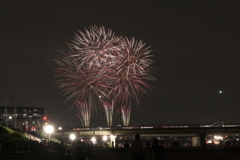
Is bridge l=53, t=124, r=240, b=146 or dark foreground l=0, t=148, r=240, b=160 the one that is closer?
dark foreground l=0, t=148, r=240, b=160

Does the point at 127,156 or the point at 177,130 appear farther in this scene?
the point at 177,130

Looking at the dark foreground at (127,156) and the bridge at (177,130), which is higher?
the bridge at (177,130)

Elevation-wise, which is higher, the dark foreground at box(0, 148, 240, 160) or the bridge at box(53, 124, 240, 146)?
the bridge at box(53, 124, 240, 146)

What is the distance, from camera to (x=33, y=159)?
3862cm

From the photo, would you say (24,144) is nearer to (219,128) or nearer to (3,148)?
(3,148)

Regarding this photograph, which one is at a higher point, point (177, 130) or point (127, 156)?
point (177, 130)

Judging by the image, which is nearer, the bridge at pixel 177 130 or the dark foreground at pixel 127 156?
the dark foreground at pixel 127 156

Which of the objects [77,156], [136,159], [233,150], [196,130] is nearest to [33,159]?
[77,156]

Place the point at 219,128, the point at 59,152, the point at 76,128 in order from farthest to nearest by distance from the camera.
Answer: the point at 76,128 < the point at 219,128 < the point at 59,152

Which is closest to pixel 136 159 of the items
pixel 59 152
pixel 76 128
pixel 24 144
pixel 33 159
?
pixel 59 152

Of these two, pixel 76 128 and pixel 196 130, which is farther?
pixel 76 128

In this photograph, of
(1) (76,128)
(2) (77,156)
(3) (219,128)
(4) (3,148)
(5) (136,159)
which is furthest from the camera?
(1) (76,128)

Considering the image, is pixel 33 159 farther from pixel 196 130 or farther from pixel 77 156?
pixel 196 130

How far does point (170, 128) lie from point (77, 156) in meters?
106
